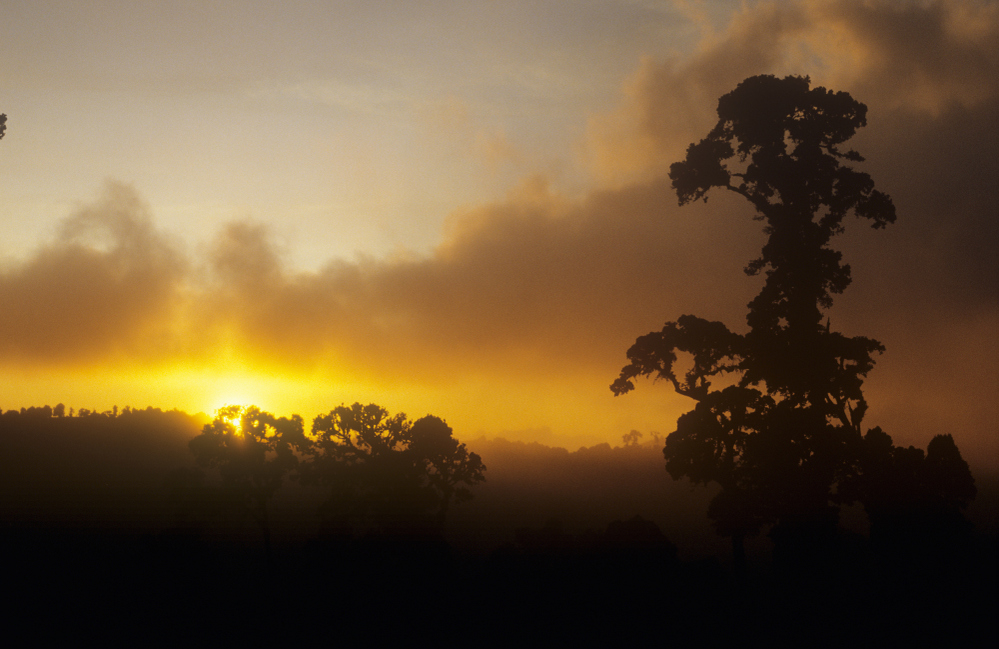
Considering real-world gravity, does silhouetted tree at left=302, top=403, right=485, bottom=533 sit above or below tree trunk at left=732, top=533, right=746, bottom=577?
above

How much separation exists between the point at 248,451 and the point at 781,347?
44.2 m

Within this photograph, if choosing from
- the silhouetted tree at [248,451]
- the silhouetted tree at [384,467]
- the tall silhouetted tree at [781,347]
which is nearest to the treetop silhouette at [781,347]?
the tall silhouetted tree at [781,347]

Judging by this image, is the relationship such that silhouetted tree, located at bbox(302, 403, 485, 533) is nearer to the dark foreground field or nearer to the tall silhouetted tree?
the dark foreground field

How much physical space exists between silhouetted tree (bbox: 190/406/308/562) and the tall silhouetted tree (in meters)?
33.5

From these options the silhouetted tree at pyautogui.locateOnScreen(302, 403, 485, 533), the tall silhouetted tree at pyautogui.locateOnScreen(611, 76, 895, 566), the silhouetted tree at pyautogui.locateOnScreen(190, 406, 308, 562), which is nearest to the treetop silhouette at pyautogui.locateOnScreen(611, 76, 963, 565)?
the tall silhouetted tree at pyautogui.locateOnScreen(611, 76, 895, 566)

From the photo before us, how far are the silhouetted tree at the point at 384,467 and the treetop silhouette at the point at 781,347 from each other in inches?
852

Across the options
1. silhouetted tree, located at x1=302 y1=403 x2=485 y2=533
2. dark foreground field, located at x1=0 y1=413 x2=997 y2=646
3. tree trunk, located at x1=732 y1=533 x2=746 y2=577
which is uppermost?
silhouetted tree, located at x1=302 y1=403 x2=485 y2=533

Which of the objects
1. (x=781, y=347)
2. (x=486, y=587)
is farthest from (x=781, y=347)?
(x=486, y=587)

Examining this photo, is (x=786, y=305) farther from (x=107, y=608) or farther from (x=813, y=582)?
(x=107, y=608)

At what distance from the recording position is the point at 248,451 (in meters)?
55.6

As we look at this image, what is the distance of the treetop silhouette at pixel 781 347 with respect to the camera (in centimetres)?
3147

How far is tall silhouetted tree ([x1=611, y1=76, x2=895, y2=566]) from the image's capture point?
31438mm

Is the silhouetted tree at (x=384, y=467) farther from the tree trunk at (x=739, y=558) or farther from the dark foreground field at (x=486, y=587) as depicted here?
the tree trunk at (x=739, y=558)

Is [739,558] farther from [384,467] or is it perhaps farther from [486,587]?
[384,467]
